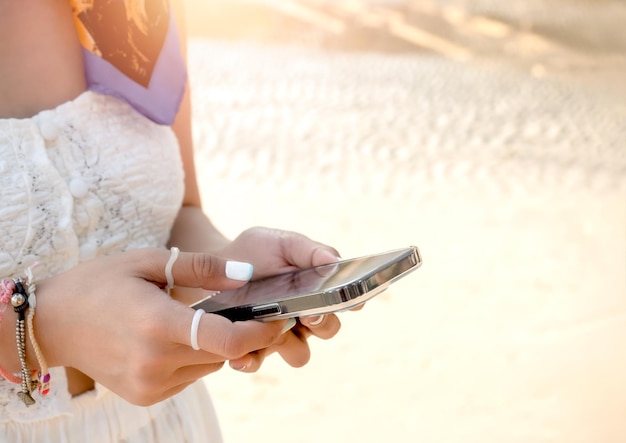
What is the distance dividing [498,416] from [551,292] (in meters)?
0.96

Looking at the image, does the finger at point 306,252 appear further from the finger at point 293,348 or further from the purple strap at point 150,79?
the purple strap at point 150,79

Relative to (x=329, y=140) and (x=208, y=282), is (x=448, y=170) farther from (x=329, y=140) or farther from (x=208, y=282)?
(x=208, y=282)

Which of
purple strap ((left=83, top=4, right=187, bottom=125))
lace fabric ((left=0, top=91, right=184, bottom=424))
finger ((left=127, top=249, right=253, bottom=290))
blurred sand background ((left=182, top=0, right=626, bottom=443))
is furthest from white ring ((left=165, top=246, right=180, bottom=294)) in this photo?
blurred sand background ((left=182, top=0, right=626, bottom=443))

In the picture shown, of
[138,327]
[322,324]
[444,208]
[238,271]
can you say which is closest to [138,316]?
[138,327]

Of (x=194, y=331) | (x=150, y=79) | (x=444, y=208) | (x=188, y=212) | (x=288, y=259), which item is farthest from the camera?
(x=444, y=208)

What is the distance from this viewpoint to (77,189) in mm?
936

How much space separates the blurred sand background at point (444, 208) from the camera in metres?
2.92

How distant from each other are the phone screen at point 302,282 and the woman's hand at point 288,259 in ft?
0.07

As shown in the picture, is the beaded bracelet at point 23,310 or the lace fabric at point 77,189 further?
the lace fabric at point 77,189

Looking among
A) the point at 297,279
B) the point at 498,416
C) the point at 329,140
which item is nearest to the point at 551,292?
the point at 498,416

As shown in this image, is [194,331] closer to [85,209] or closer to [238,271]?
[238,271]

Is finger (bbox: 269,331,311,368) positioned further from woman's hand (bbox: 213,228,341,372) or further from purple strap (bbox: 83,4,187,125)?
purple strap (bbox: 83,4,187,125)

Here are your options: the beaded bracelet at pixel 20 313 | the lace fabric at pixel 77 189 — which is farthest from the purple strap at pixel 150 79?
the beaded bracelet at pixel 20 313

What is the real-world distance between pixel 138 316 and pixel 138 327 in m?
0.01
